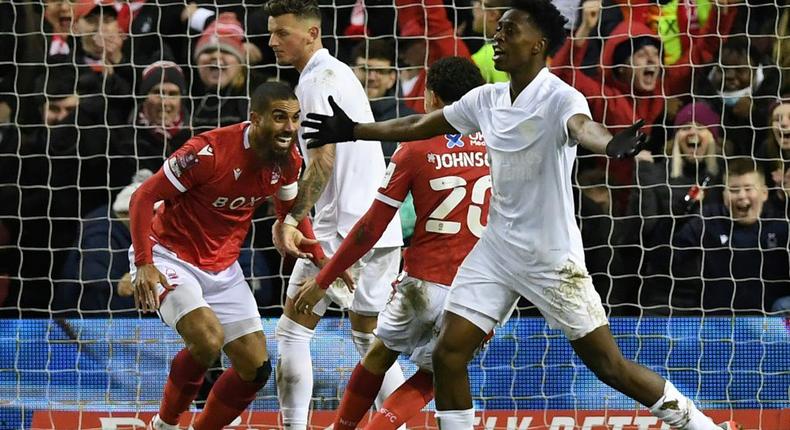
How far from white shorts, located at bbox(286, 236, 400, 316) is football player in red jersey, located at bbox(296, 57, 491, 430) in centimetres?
51

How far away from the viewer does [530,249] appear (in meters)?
4.63

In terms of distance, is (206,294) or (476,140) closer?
(476,140)

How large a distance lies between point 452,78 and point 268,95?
763 millimetres

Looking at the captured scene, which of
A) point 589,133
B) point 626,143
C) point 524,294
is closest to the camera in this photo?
point 626,143

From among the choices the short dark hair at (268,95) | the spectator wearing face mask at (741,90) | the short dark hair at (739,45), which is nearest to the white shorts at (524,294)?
the short dark hair at (268,95)

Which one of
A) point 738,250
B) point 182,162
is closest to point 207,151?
point 182,162

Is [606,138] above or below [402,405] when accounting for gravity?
above

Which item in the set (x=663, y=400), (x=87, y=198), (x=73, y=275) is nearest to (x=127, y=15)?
(x=87, y=198)

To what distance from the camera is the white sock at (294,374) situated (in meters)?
5.70

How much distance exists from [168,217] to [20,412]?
1.76 meters

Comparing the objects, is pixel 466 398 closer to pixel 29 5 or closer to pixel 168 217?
pixel 168 217

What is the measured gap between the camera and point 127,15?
7.90m

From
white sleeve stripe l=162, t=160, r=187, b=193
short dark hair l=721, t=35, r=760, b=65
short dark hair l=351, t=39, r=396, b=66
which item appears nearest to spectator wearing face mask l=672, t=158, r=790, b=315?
short dark hair l=721, t=35, r=760, b=65

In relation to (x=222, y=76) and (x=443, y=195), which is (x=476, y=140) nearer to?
(x=443, y=195)
